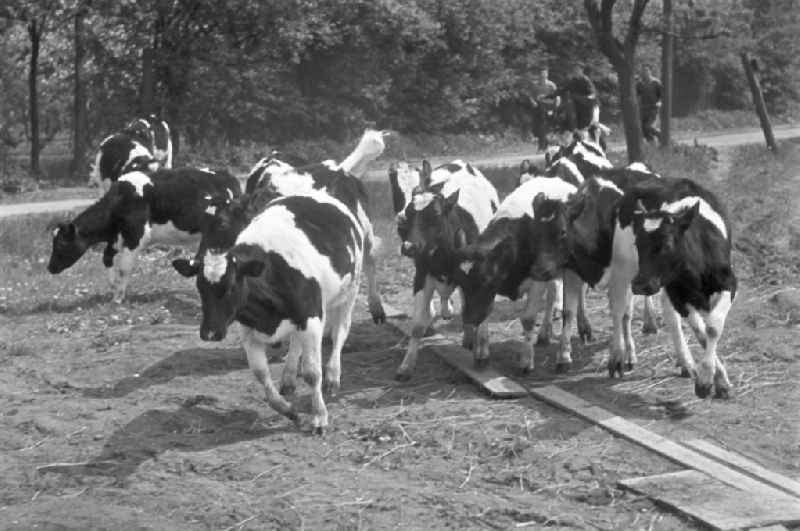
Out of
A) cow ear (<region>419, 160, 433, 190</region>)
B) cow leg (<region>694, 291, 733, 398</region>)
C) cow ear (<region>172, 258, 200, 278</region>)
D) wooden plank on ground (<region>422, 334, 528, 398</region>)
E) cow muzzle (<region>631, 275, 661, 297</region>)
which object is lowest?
wooden plank on ground (<region>422, 334, 528, 398</region>)

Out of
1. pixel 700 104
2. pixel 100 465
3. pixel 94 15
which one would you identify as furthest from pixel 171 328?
pixel 700 104

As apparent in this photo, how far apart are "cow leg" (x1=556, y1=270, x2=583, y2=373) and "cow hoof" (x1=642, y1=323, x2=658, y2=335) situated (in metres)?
0.89

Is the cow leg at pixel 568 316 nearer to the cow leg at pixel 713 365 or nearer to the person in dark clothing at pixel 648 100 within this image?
the cow leg at pixel 713 365

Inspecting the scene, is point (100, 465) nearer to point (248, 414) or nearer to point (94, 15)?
point (248, 414)

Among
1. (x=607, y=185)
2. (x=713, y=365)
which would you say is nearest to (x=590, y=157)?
(x=607, y=185)

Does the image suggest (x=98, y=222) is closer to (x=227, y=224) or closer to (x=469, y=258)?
(x=227, y=224)

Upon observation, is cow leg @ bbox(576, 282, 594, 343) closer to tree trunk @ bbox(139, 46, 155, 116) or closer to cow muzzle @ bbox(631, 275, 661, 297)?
cow muzzle @ bbox(631, 275, 661, 297)

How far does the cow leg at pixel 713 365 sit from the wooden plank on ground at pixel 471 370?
1.42 m

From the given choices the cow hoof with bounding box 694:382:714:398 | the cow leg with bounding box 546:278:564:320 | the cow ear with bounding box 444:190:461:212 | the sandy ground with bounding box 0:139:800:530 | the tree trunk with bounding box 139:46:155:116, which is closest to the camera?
the sandy ground with bounding box 0:139:800:530

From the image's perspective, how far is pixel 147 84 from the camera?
29688mm

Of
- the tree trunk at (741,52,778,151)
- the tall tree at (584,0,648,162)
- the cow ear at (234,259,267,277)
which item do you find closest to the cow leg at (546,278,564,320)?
the cow ear at (234,259,267,277)

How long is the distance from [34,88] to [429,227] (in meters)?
18.9

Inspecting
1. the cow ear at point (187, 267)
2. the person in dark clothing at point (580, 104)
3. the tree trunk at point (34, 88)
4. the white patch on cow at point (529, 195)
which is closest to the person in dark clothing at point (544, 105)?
the person in dark clothing at point (580, 104)

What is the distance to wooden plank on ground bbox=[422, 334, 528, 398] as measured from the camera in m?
11.8
